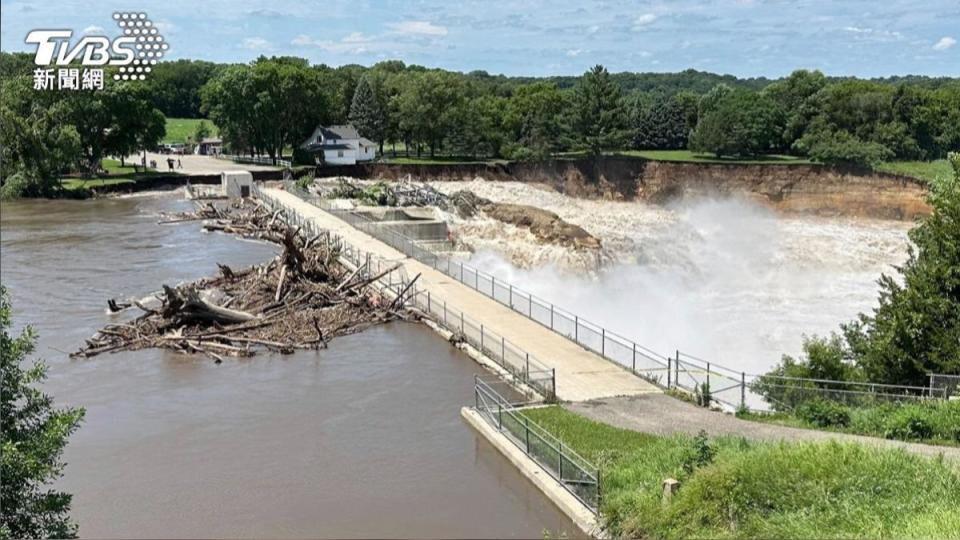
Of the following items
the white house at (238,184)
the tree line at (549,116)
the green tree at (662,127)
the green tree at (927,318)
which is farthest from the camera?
the green tree at (662,127)

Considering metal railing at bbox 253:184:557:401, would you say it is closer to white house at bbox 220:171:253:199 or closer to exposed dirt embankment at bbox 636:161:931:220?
white house at bbox 220:171:253:199

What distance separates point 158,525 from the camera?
52.1 feet

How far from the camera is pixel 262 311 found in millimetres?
30641

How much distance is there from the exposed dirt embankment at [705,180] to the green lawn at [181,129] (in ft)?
156

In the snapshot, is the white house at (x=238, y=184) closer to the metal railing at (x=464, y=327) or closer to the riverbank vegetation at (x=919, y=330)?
the metal railing at (x=464, y=327)

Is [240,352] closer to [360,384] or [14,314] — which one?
[360,384]

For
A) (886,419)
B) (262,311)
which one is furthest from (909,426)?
(262,311)

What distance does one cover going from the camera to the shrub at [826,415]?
733 inches

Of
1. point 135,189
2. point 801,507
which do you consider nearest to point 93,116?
point 135,189

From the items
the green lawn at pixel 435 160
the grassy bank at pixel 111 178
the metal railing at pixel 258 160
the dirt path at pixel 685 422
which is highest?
the green lawn at pixel 435 160

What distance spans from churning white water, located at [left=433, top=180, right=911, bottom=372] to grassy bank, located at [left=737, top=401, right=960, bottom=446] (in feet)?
42.6

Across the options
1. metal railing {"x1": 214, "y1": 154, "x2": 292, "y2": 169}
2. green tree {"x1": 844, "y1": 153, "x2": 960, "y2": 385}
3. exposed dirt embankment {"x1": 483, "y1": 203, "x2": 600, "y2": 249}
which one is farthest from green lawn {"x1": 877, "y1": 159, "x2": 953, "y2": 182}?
green tree {"x1": 844, "y1": 153, "x2": 960, "y2": 385}

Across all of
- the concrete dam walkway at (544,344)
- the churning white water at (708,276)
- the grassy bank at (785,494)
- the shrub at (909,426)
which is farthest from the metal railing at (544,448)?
the churning white water at (708,276)

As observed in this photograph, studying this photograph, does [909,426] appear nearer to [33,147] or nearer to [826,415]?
[826,415]
